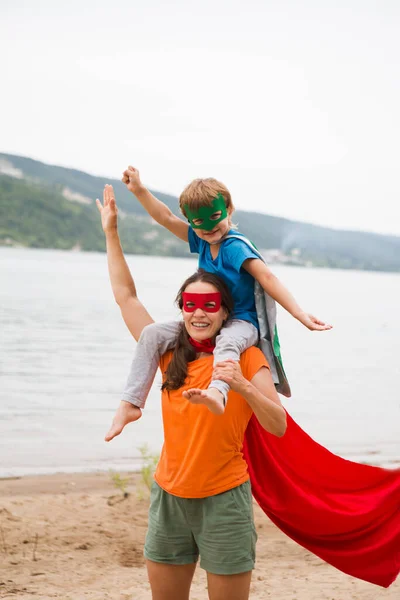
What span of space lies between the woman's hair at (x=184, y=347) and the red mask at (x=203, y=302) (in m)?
0.05

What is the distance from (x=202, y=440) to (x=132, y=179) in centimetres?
142

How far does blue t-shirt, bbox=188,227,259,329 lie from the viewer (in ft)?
11.8

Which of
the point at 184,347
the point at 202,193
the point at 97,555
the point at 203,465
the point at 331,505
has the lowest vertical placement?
the point at 97,555

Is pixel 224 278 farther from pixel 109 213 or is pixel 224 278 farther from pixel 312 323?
pixel 109 213

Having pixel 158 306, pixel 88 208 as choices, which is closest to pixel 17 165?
pixel 88 208

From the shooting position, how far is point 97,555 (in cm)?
626

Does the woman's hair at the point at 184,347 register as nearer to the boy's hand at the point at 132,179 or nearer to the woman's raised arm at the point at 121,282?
the woman's raised arm at the point at 121,282

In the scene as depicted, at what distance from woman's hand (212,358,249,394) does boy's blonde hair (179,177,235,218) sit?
2.77ft

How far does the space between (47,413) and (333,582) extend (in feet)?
25.9

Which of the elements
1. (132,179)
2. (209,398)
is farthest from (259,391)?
(132,179)

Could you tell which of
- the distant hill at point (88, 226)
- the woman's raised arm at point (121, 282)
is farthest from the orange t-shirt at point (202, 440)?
the distant hill at point (88, 226)

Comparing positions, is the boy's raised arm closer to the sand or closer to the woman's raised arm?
the woman's raised arm

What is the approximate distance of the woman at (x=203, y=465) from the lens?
11.0ft

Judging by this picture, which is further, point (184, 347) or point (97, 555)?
point (97, 555)
